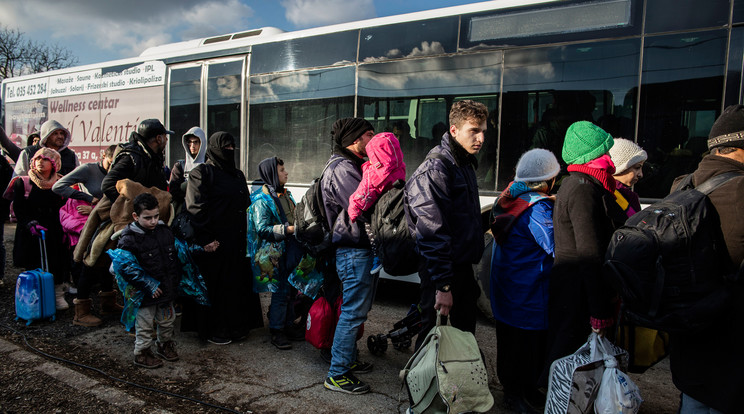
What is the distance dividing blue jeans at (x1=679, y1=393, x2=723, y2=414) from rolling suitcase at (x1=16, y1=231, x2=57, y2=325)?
5272 mm

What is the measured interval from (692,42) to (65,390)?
18.9 ft

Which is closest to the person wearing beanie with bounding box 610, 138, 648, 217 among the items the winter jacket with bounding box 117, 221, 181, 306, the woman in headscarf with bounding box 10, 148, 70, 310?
the winter jacket with bounding box 117, 221, 181, 306

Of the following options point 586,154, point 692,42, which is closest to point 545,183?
point 586,154

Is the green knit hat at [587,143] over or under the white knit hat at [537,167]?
over

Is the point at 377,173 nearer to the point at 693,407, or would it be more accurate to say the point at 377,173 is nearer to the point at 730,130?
the point at 730,130

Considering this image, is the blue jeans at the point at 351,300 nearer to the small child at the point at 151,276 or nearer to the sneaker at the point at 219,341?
the sneaker at the point at 219,341

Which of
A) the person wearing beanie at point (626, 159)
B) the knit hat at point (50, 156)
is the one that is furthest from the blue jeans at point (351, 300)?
the knit hat at point (50, 156)

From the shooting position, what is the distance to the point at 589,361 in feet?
8.16

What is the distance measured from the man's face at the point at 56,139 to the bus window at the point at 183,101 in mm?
2161

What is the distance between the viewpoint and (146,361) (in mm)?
3955

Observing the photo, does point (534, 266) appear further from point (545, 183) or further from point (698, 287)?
point (698, 287)

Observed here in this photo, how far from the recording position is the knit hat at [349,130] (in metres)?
3.74

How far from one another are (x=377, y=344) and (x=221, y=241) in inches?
64.4

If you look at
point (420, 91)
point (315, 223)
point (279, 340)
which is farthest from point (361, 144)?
point (420, 91)
